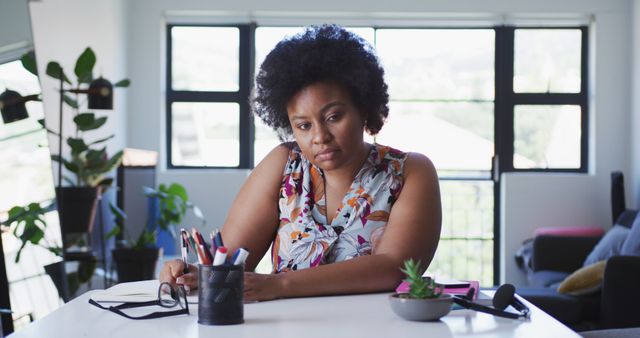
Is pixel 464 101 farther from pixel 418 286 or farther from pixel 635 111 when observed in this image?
pixel 418 286

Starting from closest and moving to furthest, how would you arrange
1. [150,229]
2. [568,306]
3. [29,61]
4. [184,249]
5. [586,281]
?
[184,249]
[29,61]
[568,306]
[586,281]
[150,229]

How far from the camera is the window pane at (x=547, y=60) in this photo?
6695 mm

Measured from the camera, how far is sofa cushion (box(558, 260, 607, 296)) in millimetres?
4805

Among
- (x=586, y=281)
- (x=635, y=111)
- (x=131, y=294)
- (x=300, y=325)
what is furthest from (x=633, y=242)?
(x=300, y=325)

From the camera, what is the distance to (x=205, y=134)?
6828 mm

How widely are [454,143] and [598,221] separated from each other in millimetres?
1158

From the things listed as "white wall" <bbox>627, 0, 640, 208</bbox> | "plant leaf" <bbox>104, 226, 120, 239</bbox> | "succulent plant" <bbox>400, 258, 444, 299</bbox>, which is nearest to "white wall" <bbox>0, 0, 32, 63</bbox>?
"succulent plant" <bbox>400, 258, 444, 299</bbox>

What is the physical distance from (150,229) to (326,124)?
13.8 feet

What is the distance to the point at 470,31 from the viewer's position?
264 inches

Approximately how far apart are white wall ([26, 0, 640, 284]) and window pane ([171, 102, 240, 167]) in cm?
16

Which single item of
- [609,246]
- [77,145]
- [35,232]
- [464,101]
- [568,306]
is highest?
[464,101]

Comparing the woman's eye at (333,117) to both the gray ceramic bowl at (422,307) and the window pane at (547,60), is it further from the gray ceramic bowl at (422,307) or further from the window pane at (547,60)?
the window pane at (547,60)

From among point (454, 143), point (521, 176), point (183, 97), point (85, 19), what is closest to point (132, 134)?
point (183, 97)

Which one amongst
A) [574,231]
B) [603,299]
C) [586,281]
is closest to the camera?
[603,299]
